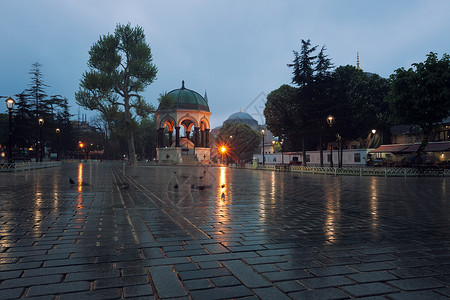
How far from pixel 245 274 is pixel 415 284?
5.09 ft

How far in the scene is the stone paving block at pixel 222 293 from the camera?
260cm

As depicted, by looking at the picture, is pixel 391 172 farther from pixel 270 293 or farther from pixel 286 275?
pixel 270 293

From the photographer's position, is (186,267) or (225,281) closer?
(225,281)

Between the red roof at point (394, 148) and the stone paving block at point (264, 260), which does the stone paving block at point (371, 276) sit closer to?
the stone paving block at point (264, 260)

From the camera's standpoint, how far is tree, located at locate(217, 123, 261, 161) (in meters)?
71.4

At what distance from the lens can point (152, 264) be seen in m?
3.40

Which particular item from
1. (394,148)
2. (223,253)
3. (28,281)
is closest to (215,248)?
(223,253)

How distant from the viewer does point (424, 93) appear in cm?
2403

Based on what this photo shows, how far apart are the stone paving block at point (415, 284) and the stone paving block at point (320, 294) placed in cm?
60

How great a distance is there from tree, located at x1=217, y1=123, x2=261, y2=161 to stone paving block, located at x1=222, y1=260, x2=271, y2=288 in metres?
67.0

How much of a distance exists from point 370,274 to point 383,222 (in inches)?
122

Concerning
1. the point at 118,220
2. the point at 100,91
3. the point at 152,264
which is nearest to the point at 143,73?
the point at 100,91

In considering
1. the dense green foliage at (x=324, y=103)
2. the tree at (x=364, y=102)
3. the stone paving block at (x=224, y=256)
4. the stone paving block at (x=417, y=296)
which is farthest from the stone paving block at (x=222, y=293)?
the tree at (x=364, y=102)

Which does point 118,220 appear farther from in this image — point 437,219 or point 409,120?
point 409,120
